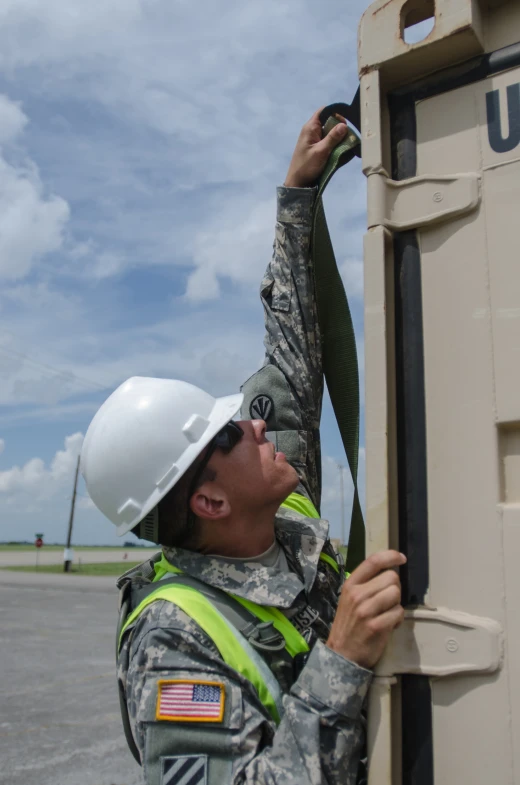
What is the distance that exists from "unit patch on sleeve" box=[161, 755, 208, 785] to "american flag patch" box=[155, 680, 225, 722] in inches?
3.2

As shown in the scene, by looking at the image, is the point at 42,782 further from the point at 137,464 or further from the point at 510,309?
the point at 510,309

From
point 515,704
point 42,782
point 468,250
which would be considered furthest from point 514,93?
point 42,782

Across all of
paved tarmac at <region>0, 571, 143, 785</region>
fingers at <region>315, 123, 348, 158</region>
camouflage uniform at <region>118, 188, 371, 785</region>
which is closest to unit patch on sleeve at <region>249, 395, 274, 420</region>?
camouflage uniform at <region>118, 188, 371, 785</region>

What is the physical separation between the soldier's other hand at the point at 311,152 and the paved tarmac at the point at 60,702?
3875mm

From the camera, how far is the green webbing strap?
7.15 feet

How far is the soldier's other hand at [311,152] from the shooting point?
2172 mm

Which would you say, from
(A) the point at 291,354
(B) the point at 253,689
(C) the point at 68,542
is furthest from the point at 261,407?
(C) the point at 68,542

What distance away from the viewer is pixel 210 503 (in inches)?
84.7

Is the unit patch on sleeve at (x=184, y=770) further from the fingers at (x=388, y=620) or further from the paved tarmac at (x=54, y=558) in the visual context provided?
the paved tarmac at (x=54, y=558)

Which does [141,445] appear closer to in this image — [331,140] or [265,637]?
[265,637]

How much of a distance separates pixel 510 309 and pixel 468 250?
0.54ft

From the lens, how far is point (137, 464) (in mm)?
2170

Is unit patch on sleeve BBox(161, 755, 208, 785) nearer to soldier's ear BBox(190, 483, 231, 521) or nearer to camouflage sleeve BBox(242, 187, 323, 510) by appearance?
soldier's ear BBox(190, 483, 231, 521)

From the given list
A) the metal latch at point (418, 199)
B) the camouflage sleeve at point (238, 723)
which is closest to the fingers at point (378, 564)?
the camouflage sleeve at point (238, 723)
